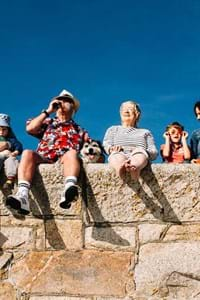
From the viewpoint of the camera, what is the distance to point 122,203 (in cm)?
388

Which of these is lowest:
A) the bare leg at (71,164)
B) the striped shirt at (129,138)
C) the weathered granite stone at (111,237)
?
the weathered granite stone at (111,237)

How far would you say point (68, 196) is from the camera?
3605 mm

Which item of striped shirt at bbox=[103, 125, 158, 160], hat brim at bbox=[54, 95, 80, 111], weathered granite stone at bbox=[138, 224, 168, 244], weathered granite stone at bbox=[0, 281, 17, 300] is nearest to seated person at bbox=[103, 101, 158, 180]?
striped shirt at bbox=[103, 125, 158, 160]

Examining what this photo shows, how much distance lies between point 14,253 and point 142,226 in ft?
3.35

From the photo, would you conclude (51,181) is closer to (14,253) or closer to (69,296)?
(14,253)

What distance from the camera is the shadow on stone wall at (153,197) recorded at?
3840 mm

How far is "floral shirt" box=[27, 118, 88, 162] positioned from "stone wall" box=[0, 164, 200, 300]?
0.54 meters

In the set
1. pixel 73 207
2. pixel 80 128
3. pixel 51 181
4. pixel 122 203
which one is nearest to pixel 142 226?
pixel 122 203

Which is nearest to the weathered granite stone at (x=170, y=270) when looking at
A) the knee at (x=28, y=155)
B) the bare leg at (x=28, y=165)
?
the bare leg at (x=28, y=165)

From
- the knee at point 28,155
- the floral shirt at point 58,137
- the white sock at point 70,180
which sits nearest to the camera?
the white sock at point 70,180

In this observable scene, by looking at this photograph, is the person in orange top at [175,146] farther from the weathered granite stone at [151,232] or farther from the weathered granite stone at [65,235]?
the weathered granite stone at [65,235]

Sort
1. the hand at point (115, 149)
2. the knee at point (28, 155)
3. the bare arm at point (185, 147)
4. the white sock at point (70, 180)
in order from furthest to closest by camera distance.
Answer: the bare arm at point (185, 147) → the hand at point (115, 149) → the knee at point (28, 155) → the white sock at point (70, 180)

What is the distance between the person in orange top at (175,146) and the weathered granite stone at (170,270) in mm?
1244

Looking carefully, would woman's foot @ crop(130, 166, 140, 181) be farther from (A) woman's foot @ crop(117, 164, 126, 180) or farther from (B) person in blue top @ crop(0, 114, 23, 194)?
(B) person in blue top @ crop(0, 114, 23, 194)
